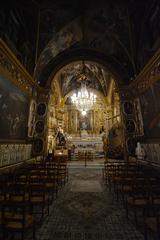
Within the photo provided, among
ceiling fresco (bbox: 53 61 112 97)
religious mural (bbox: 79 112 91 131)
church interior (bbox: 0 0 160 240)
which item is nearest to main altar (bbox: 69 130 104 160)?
church interior (bbox: 0 0 160 240)

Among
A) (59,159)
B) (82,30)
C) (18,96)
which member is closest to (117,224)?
(18,96)

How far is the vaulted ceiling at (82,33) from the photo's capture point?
853 cm

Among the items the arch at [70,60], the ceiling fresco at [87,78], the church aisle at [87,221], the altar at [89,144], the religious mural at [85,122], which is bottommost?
the church aisle at [87,221]

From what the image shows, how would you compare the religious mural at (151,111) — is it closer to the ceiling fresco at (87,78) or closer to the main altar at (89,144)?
the main altar at (89,144)

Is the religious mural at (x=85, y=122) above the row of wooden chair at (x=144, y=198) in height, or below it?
above

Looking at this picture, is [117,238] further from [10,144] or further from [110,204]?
[10,144]

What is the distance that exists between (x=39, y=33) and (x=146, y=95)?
371 inches

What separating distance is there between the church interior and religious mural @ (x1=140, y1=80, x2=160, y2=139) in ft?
0.18

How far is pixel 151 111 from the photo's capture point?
756 cm

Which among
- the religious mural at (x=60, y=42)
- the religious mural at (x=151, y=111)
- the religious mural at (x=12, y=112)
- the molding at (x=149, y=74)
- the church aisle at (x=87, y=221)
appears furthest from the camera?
the religious mural at (x=60, y=42)

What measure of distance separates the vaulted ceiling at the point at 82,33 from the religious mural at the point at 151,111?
298cm

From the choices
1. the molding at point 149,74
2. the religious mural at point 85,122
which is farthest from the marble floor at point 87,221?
the religious mural at point 85,122

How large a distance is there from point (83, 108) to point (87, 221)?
1191cm

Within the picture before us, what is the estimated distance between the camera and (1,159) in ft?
21.2
